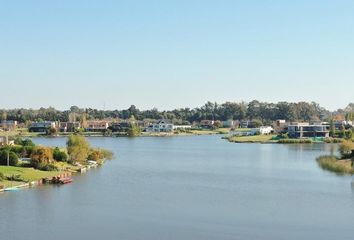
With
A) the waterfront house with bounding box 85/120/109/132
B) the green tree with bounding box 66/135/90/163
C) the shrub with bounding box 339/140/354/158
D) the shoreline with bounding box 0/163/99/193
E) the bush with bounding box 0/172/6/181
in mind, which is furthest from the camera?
the waterfront house with bounding box 85/120/109/132

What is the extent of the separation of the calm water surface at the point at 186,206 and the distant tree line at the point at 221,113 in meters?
73.6

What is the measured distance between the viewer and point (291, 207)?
20.7 m

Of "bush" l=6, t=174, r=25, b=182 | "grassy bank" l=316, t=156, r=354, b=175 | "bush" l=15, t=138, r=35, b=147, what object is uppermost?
"bush" l=15, t=138, r=35, b=147

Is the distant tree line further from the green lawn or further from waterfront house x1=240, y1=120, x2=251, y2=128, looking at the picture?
the green lawn

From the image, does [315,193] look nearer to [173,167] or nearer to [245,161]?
[173,167]

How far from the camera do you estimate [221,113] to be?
11281 centimetres

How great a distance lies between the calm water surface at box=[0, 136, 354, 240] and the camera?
16859 millimetres

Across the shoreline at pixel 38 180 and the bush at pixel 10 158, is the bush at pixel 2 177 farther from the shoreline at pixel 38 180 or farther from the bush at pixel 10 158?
the bush at pixel 10 158

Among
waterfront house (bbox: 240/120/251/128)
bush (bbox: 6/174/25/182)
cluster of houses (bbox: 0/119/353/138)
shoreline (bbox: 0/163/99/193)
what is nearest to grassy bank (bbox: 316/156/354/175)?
shoreline (bbox: 0/163/99/193)

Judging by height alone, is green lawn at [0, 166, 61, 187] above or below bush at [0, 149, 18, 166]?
below

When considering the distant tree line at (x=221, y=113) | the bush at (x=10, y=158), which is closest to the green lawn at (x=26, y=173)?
the bush at (x=10, y=158)

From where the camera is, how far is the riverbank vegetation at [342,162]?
1238 inches

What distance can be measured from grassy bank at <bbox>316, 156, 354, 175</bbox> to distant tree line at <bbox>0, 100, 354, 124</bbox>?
2603 inches

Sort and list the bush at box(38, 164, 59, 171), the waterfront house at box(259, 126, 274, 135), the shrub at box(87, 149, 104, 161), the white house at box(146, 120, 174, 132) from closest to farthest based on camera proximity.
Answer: the bush at box(38, 164, 59, 171) → the shrub at box(87, 149, 104, 161) → the waterfront house at box(259, 126, 274, 135) → the white house at box(146, 120, 174, 132)
